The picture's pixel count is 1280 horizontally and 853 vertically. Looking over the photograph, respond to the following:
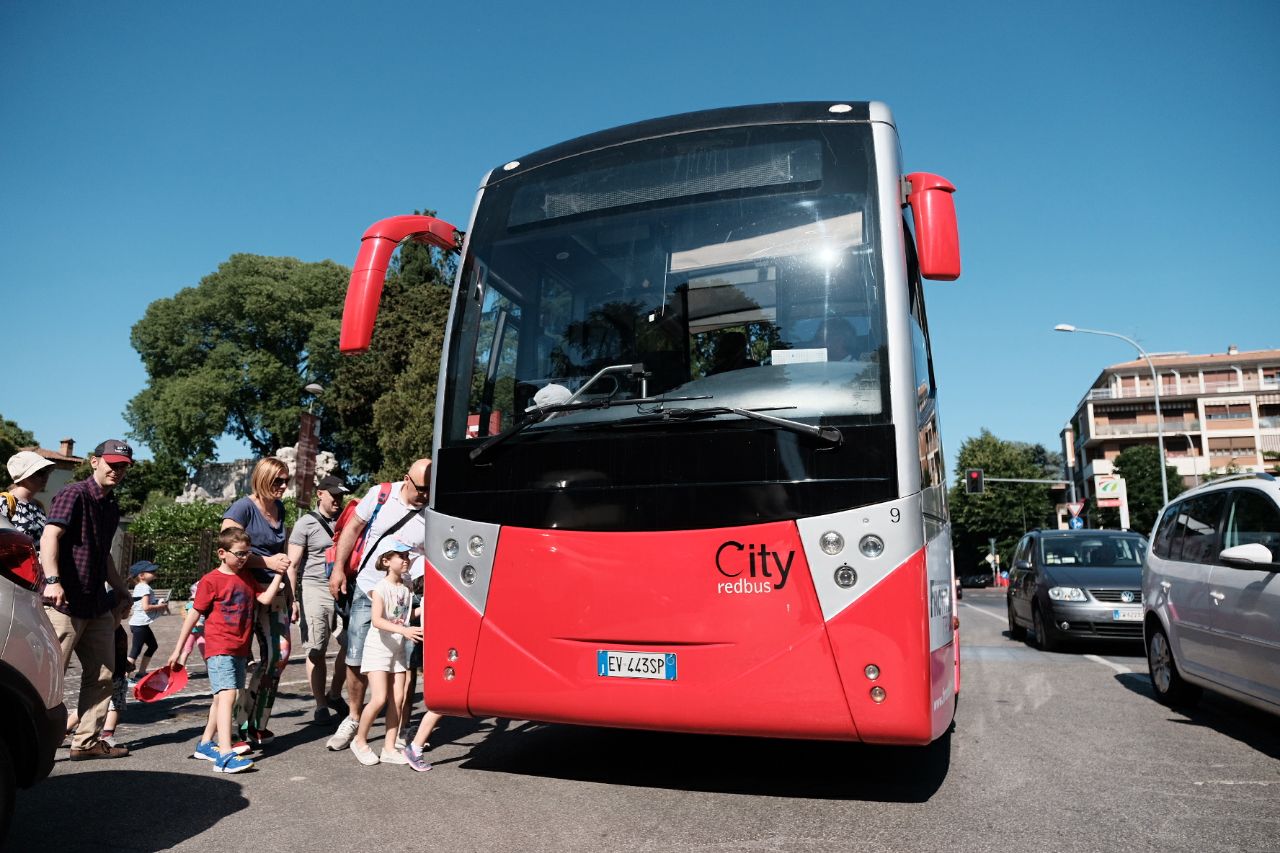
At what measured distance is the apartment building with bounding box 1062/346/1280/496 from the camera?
86.4 metres

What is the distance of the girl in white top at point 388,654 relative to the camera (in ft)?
20.1

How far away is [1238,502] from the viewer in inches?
287

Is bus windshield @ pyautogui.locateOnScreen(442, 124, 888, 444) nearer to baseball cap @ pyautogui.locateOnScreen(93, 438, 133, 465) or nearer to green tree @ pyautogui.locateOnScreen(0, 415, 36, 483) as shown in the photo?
baseball cap @ pyautogui.locateOnScreen(93, 438, 133, 465)

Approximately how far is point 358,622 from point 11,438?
220 feet

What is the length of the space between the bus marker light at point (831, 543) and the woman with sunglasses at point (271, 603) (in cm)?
361

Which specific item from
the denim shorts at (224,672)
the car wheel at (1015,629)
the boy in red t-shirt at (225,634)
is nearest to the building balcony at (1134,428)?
the car wheel at (1015,629)

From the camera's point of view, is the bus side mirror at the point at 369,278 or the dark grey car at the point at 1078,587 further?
the dark grey car at the point at 1078,587

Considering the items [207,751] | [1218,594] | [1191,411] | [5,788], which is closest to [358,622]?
[207,751]

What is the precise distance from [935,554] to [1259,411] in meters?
96.6

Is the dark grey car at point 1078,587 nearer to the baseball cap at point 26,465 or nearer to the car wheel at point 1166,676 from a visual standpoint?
the car wheel at point 1166,676

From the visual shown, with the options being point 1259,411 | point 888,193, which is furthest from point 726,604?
point 1259,411

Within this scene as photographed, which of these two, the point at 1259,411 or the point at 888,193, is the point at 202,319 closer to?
the point at 888,193

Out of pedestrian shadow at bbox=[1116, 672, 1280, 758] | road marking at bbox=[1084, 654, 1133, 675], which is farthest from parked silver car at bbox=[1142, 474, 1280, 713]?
road marking at bbox=[1084, 654, 1133, 675]

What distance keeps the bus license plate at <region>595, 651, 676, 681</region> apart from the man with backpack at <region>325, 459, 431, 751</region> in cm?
205
